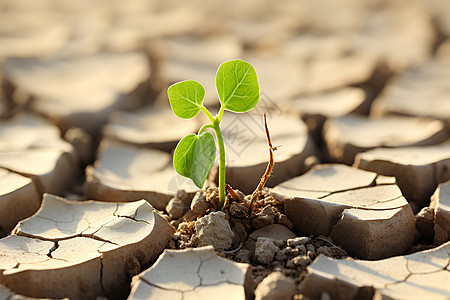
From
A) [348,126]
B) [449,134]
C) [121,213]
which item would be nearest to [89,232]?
[121,213]

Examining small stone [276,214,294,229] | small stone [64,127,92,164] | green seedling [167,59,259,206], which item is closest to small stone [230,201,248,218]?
small stone [276,214,294,229]

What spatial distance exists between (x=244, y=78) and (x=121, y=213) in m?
0.70

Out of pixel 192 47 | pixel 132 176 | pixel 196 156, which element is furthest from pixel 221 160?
pixel 192 47

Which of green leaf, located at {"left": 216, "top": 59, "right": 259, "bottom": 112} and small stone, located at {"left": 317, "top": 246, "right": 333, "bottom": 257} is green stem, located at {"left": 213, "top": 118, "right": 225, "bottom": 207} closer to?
green leaf, located at {"left": 216, "top": 59, "right": 259, "bottom": 112}

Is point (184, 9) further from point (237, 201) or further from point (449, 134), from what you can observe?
point (237, 201)

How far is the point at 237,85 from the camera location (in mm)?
1626

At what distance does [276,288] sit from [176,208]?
24.2 inches

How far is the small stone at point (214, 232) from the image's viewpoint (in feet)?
5.53

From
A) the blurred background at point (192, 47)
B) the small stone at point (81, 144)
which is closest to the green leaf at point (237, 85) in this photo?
the small stone at point (81, 144)

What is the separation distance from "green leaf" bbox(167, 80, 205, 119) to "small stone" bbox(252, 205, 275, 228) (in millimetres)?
441

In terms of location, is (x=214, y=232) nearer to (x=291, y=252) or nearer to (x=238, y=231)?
(x=238, y=231)

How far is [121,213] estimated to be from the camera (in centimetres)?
189

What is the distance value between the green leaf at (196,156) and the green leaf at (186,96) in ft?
0.30

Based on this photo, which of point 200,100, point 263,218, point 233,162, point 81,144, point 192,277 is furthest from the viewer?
point 81,144
